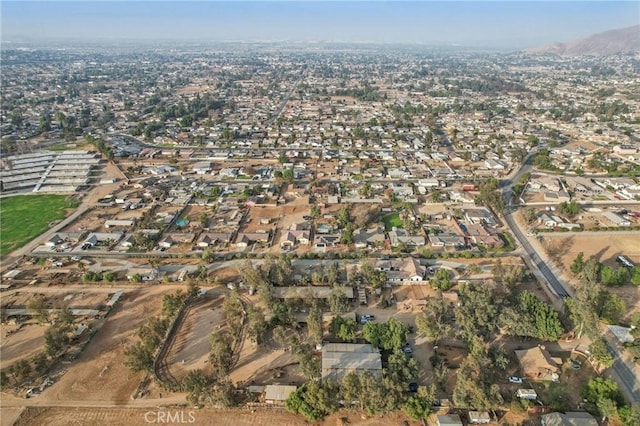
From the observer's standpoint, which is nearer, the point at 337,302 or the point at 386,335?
the point at 386,335

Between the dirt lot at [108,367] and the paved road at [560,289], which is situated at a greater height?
the paved road at [560,289]

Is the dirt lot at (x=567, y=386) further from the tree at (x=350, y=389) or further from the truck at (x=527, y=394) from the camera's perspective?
the tree at (x=350, y=389)

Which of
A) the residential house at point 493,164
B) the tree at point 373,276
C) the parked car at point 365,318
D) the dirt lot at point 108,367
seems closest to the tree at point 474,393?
the parked car at point 365,318

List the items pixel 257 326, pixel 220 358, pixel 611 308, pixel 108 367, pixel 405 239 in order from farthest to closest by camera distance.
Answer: pixel 405 239 < pixel 611 308 < pixel 257 326 < pixel 108 367 < pixel 220 358

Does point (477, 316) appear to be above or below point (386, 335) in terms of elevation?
above

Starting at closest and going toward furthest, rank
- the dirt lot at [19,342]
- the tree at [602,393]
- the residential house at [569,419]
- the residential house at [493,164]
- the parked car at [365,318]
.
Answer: the residential house at [569,419]
the tree at [602,393]
the dirt lot at [19,342]
the parked car at [365,318]
the residential house at [493,164]

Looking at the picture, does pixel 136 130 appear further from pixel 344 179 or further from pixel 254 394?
pixel 254 394

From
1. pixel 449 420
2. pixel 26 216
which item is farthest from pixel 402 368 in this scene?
pixel 26 216

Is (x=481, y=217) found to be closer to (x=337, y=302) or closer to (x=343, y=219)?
(x=343, y=219)
